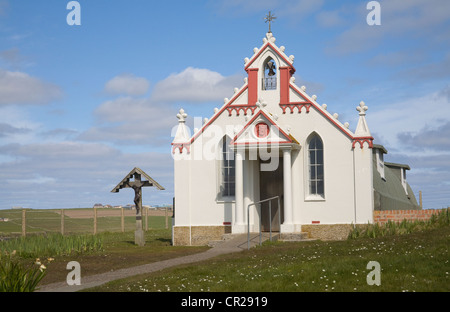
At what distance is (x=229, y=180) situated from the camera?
27047mm

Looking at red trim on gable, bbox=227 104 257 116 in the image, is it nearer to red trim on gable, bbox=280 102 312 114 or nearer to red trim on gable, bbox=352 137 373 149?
red trim on gable, bbox=280 102 312 114

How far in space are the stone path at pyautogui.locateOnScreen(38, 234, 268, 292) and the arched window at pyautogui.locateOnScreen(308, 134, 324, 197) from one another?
335 centimetres

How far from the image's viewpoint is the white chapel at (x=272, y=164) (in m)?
25.1

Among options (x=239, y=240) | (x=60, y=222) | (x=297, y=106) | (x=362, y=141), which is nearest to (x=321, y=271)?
(x=239, y=240)

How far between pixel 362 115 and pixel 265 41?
5.64 metres

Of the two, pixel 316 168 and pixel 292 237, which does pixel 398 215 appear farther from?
pixel 292 237

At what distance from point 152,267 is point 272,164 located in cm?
1042

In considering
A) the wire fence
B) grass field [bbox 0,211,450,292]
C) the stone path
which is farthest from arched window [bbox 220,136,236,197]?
the wire fence

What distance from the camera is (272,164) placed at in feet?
87.2

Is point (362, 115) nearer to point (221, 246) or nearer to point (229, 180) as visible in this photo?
point (229, 180)

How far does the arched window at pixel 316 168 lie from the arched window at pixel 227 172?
3.50 meters

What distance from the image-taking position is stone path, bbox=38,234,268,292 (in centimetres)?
1434
